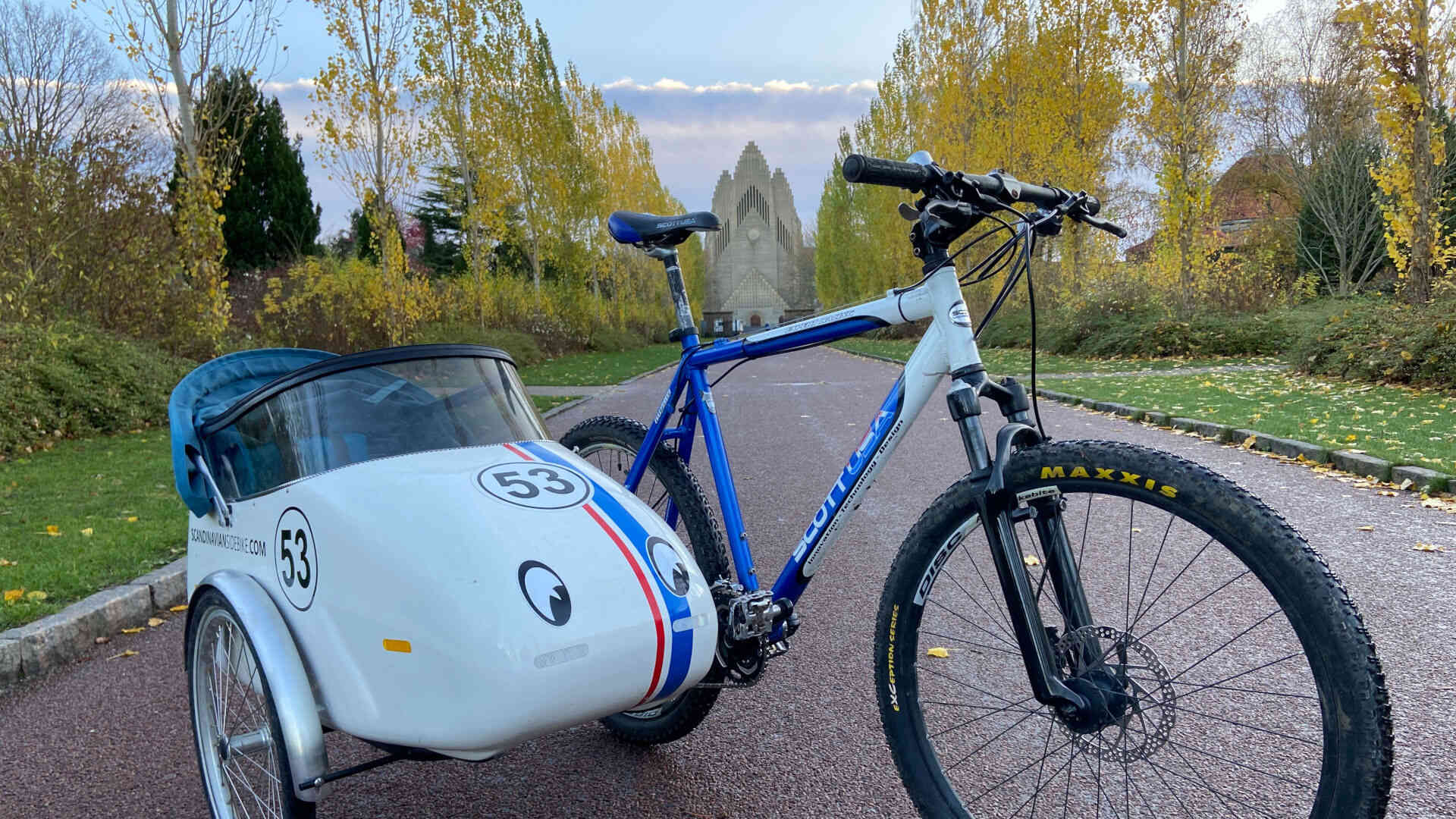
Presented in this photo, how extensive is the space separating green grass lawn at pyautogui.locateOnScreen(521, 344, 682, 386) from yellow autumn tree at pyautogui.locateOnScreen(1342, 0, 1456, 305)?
10158mm

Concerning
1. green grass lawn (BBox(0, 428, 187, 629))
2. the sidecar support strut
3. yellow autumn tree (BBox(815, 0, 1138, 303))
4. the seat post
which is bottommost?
green grass lawn (BBox(0, 428, 187, 629))

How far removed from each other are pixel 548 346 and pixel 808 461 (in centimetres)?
2228

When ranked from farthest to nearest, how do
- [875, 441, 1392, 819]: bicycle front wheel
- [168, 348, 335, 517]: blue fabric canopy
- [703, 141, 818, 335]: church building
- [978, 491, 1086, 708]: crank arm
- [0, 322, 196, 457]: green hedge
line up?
1. [703, 141, 818, 335]: church building
2. [0, 322, 196, 457]: green hedge
3. [168, 348, 335, 517]: blue fabric canopy
4. [978, 491, 1086, 708]: crank arm
5. [875, 441, 1392, 819]: bicycle front wheel

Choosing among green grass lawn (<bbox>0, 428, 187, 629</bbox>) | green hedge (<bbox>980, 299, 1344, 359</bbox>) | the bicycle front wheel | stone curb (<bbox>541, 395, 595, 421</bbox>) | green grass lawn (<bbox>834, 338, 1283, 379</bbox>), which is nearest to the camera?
the bicycle front wheel

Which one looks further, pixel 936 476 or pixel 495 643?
pixel 936 476

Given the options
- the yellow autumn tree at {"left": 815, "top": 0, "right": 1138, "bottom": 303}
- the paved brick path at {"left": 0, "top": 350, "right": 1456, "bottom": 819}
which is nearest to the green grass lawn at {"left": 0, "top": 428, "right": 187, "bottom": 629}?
the paved brick path at {"left": 0, "top": 350, "right": 1456, "bottom": 819}

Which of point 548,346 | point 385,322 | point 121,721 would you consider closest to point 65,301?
point 385,322

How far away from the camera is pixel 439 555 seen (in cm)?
170

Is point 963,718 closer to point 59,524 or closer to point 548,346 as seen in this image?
point 59,524

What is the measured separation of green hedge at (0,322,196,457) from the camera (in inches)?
341

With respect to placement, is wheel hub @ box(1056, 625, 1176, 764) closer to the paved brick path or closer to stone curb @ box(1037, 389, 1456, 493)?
the paved brick path

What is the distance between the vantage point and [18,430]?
27.8 ft

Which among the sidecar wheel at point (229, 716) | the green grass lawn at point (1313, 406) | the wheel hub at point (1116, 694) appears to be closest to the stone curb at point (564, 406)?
the green grass lawn at point (1313, 406)

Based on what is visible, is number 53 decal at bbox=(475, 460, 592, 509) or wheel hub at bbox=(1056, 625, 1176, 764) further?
number 53 decal at bbox=(475, 460, 592, 509)
